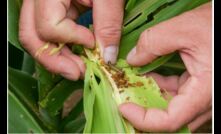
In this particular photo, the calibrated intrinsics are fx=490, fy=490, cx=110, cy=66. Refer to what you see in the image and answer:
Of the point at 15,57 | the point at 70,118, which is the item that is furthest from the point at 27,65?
the point at 70,118

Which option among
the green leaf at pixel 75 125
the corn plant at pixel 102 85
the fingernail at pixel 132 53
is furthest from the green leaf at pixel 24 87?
the fingernail at pixel 132 53

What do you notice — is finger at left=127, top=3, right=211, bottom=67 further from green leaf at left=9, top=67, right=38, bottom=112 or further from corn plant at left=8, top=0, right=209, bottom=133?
green leaf at left=9, top=67, right=38, bottom=112

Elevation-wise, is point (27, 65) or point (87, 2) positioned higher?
point (87, 2)

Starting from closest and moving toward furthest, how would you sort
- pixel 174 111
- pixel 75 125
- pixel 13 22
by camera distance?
pixel 174 111, pixel 13 22, pixel 75 125

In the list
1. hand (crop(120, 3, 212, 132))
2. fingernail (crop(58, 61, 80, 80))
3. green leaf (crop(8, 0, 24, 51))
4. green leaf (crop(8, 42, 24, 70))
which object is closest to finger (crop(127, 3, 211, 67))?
hand (crop(120, 3, 212, 132))

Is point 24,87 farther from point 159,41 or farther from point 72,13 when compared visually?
point 159,41

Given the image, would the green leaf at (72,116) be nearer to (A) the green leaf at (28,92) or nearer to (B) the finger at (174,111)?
(A) the green leaf at (28,92)

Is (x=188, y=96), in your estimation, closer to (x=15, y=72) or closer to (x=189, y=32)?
(x=189, y=32)

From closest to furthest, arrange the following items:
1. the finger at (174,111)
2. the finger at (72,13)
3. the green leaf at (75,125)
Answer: the finger at (174,111) < the finger at (72,13) < the green leaf at (75,125)
